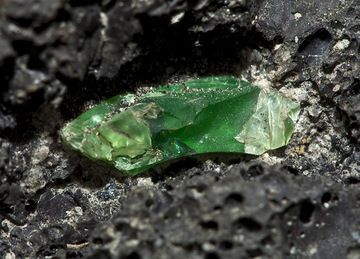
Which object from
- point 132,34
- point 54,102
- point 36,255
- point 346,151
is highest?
point 132,34

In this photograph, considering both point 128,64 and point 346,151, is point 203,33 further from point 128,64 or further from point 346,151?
point 346,151

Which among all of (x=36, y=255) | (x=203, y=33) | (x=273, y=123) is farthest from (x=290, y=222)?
(x=36, y=255)

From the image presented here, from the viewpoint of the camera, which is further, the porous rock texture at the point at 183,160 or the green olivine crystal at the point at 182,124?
the green olivine crystal at the point at 182,124

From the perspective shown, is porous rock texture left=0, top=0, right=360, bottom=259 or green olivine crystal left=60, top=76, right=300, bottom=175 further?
green olivine crystal left=60, top=76, right=300, bottom=175
